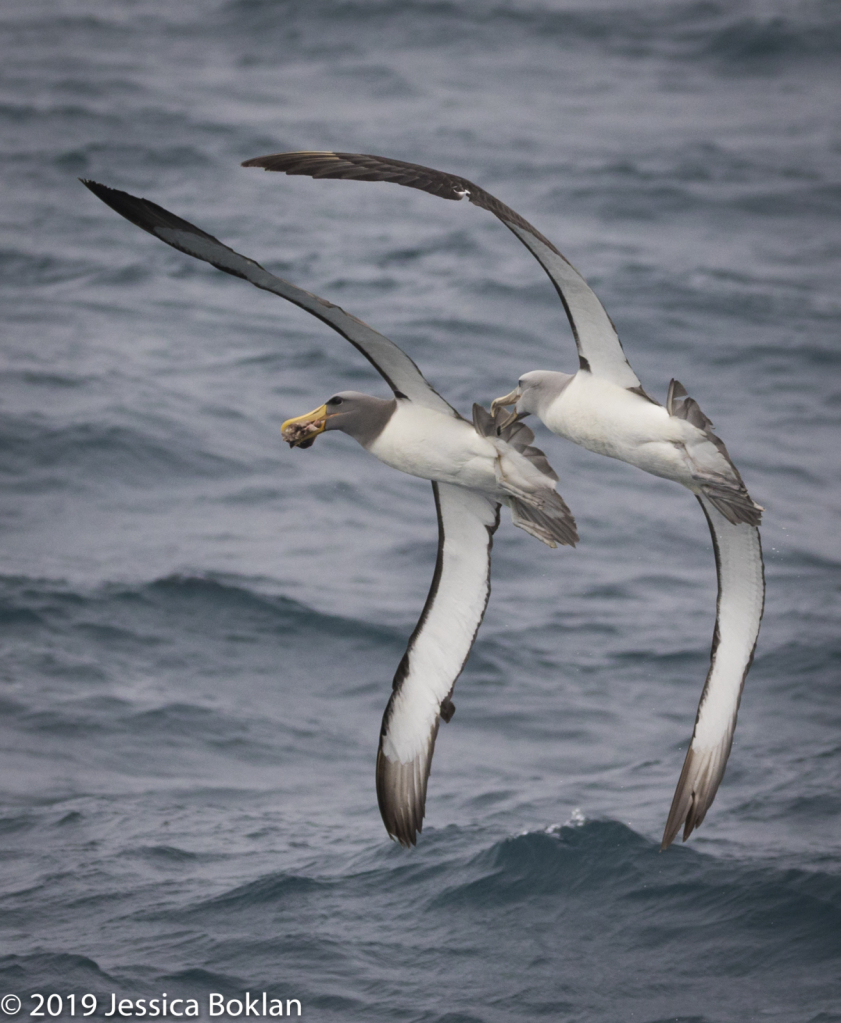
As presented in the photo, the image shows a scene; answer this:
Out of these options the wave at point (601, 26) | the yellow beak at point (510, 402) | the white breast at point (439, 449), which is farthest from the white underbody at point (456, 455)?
the wave at point (601, 26)

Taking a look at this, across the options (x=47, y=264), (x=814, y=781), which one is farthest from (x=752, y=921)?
(x=47, y=264)

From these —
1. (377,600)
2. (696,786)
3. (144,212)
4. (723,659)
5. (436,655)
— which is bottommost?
(377,600)

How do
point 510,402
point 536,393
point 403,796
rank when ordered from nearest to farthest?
point 536,393, point 510,402, point 403,796

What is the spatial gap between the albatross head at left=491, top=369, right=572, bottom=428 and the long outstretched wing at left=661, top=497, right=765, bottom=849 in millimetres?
1414

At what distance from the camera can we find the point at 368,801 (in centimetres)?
1745

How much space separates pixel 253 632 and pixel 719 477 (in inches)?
422

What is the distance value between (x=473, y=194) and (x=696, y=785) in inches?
220

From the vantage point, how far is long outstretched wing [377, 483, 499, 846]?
1272 cm

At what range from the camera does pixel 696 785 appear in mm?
12867

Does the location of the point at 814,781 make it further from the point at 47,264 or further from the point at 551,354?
the point at 47,264

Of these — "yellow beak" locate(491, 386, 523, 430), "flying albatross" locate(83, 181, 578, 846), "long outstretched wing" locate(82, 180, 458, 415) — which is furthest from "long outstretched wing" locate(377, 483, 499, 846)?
"long outstretched wing" locate(82, 180, 458, 415)

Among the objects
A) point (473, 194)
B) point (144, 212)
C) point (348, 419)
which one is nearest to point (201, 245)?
point (144, 212)

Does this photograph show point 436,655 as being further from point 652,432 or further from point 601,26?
point 601,26

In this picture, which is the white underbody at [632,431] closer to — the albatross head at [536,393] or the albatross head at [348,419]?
the albatross head at [536,393]
